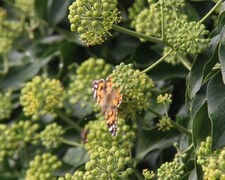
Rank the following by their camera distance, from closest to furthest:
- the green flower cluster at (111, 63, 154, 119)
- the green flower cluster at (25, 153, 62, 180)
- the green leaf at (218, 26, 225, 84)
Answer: the green leaf at (218, 26, 225, 84), the green flower cluster at (111, 63, 154, 119), the green flower cluster at (25, 153, 62, 180)

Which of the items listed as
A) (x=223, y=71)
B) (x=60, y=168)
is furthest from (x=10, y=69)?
(x=223, y=71)

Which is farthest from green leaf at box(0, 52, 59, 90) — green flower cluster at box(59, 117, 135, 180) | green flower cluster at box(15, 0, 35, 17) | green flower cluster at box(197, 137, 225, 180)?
green flower cluster at box(197, 137, 225, 180)

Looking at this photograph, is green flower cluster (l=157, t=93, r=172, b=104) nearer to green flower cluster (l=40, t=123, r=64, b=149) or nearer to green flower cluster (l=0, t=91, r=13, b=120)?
green flower cluster (l=40, t=123, r=64, b=149)

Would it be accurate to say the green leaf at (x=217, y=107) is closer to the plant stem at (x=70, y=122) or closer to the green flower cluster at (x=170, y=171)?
the green flower cluster at (x=170, y=171)

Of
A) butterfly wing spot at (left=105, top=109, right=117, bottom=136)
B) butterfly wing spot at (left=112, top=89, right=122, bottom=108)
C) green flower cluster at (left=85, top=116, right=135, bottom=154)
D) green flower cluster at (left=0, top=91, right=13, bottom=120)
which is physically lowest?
green flower cluster at (left=0, top=91, right=13, bottom=120)

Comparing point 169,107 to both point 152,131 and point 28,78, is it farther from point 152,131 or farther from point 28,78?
point 28,78

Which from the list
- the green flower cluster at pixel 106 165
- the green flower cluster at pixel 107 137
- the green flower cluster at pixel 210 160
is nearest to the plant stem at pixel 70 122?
the green flower cluster at pixel 107 137

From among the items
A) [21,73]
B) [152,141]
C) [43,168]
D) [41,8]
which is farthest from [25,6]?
[152,141]

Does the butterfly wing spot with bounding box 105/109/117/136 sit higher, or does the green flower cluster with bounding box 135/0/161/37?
the green flower cluster with bounding box 135/0/161/37
